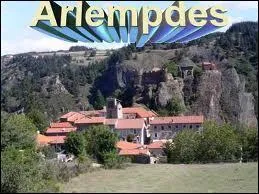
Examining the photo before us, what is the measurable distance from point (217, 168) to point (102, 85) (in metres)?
55.3

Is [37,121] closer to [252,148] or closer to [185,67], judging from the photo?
[252,148]

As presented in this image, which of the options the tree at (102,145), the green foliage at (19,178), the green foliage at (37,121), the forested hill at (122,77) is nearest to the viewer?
the green foliage at (19,178)

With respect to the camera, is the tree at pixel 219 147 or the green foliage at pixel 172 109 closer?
the tree at pixel 219 147

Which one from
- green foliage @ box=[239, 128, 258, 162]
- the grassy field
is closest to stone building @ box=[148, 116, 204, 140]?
green foliage @ box=[239, 128, 258, 162]

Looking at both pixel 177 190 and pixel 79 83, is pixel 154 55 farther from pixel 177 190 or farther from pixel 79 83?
pixel 177 190

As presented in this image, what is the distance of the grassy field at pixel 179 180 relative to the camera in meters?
3.05

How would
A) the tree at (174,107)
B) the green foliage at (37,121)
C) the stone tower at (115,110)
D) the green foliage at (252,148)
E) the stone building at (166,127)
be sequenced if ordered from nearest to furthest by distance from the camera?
the green foliage at (252,148) → the green foliage at (37,121) → the stone building at (166,127) → the stone tower at (115,110) → the tree at (174,107)

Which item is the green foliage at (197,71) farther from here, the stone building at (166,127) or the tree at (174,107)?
the stone building at (166,127)

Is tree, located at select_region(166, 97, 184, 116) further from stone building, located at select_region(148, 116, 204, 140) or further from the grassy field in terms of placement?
the grassy field

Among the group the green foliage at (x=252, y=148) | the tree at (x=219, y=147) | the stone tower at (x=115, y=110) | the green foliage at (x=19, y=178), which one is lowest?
the stone tower at (x=115, y=110)

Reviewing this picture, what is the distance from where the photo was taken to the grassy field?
3.05 m

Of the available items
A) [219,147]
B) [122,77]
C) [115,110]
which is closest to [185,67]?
[122,77]

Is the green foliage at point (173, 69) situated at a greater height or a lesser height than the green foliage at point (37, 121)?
greater

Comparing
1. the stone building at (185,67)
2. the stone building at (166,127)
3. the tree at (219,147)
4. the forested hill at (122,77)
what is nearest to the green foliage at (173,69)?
the forested hill at (122,77)
